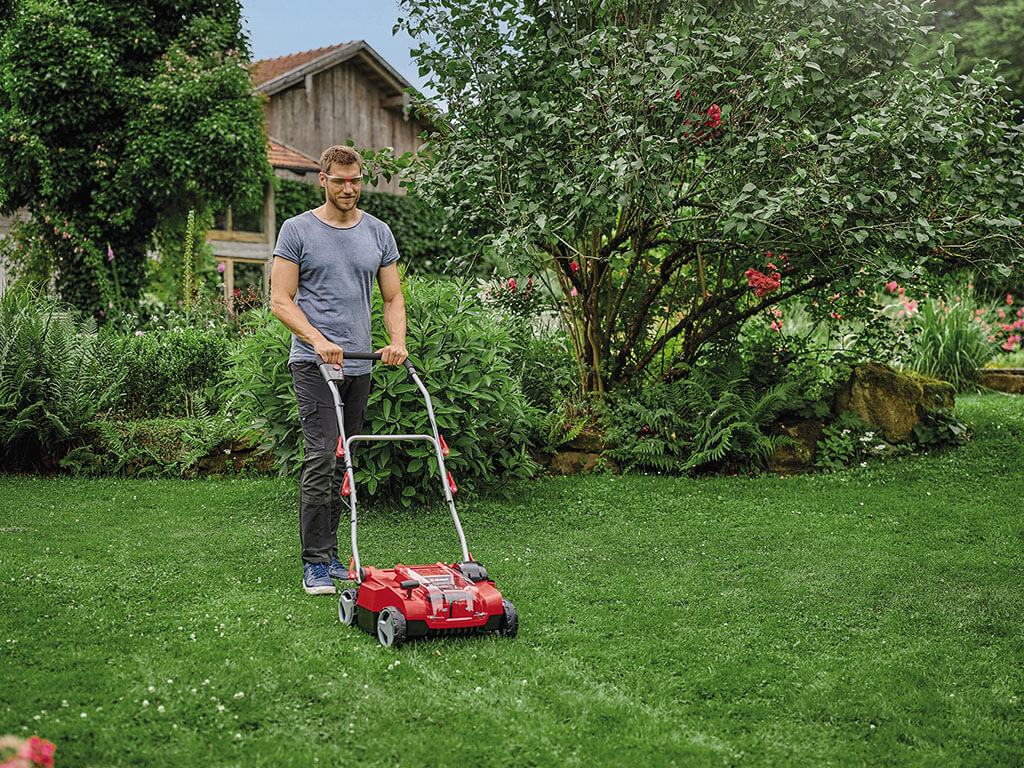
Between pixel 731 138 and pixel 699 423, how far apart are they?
6.57ft

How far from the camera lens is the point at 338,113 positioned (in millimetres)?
22109

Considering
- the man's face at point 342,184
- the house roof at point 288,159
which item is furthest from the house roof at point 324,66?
the man's face at point 342,184

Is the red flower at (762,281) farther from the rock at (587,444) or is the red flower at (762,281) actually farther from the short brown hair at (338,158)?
the short brown hair at (338,158)

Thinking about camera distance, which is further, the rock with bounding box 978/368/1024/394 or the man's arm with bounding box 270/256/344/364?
the rock with bounding box 978/368/1024/394

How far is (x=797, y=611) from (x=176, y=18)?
42.7 feet

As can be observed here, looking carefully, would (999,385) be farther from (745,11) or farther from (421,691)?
(421,691)

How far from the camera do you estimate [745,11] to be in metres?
6.98

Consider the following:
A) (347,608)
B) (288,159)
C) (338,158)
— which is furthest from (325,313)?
(288,159)

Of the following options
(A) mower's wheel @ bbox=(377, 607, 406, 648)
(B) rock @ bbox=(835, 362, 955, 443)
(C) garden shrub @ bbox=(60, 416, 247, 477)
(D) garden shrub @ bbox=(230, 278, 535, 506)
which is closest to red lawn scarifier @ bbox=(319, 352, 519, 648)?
(A) mower's wheel @ bbox=(377, 607, 406, 648)

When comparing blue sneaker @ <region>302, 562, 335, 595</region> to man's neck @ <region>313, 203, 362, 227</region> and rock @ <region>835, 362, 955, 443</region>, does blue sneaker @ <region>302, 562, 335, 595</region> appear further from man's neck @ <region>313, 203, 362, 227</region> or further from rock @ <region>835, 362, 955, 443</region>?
rock @ <region>835, 362, 955, 443</region>

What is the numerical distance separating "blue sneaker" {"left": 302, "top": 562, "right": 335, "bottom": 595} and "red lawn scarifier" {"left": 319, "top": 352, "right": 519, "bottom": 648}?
0.40m

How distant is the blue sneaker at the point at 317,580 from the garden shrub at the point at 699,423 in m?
3.17

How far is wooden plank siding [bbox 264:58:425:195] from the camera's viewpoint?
21250 millimetres

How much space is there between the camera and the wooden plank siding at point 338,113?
69.7ft
